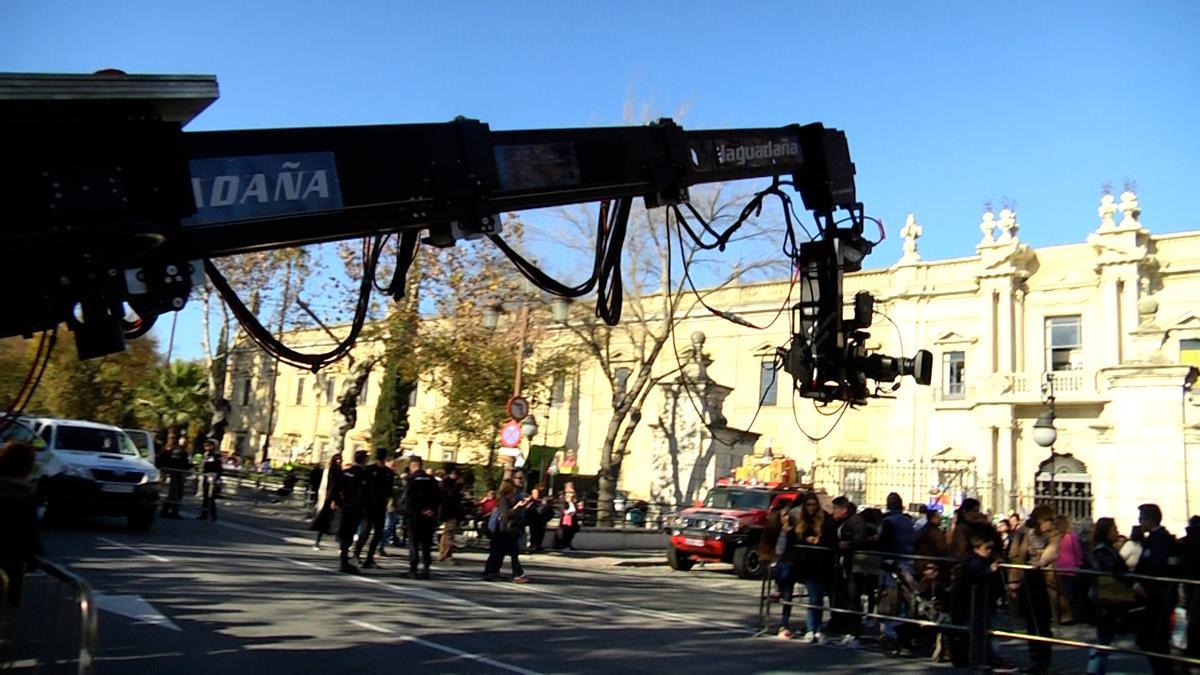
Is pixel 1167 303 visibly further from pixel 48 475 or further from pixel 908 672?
pixel 48 475

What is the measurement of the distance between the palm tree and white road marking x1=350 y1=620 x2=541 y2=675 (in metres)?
44.4

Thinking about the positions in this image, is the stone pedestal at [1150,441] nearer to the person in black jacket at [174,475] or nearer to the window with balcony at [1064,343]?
the window with balcony at [1064,343]

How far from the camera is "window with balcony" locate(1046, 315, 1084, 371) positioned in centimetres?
4097

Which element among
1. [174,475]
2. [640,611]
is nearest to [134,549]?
[174,475]

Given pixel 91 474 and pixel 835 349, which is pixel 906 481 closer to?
pixel 91 474

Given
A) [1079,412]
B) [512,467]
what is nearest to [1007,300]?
[1079,412]

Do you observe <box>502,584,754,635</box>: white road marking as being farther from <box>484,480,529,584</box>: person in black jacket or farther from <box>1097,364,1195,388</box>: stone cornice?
<box>1097,364,1195,388</box>: stone cornice

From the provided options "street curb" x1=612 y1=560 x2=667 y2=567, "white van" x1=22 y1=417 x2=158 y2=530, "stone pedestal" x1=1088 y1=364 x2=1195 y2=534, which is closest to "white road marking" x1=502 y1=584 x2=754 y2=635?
"street curb" x1=612 y1=560 x2=667 y2=567

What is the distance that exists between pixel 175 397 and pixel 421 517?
134ft

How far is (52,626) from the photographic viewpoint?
255 inches

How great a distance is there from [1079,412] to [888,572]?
31.9 meters

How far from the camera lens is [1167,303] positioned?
128 feet

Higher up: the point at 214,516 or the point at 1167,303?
the point at 1167,303

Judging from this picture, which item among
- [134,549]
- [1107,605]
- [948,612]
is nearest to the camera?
[1107,605]
